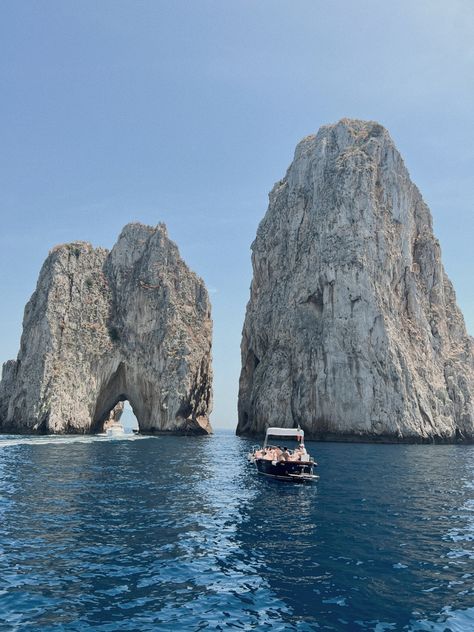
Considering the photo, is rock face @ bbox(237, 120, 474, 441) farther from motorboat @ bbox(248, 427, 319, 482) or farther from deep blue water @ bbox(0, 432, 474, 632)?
deep blue water @ bbox(0, 432, 474, 632)

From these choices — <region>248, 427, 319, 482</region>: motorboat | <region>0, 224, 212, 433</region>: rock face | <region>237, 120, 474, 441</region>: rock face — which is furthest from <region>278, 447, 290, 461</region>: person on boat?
<region>0, 224, 212, 433</region>: rock face

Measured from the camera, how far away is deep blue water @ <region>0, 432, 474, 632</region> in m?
12.2

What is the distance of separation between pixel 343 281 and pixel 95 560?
Result: 78.0 metres

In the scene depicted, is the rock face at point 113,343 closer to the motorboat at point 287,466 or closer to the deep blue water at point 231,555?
the motorboat at point 287,466

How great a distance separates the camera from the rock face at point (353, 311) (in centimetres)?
8406

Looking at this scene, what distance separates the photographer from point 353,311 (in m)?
87.4

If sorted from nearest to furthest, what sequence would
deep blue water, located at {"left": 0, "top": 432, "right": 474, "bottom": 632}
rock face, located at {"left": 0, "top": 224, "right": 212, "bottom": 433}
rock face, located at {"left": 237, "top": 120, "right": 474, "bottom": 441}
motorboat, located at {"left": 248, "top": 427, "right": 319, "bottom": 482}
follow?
1. deep blue water, located at {"left": 0, "top": 432, "right": 474, "bottom": 632}
2. motorboat, located at {"left": 248, "top": 427, "right": 319, "bottom": 482}
3. rock face, located at {"left": 237, "top": 120, "right": 474, "bottom": 441}
4. rock face, located at {"left": 0, "top": 224, "right": 212, "bottom": 433}

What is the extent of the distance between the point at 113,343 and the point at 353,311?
47.7 m

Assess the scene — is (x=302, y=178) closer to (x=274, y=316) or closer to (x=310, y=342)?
(x=274, y=316)

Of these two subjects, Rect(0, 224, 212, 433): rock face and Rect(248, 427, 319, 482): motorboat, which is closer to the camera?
Rect(248, 427, 319, 482): motorboat

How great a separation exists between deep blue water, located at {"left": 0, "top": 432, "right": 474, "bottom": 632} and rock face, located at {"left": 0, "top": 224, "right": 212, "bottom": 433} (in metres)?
59.3

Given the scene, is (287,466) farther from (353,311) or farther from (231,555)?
(353,311)

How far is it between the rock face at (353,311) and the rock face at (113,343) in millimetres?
13875

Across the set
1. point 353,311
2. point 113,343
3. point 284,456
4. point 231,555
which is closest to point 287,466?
point 284,456
